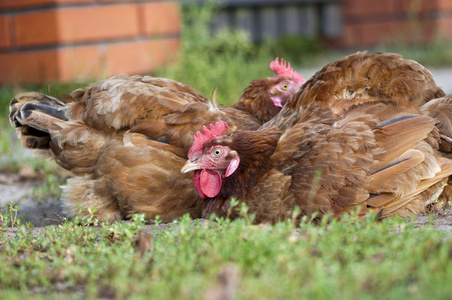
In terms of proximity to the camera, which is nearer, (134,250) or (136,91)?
(134,250)

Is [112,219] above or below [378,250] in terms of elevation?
below

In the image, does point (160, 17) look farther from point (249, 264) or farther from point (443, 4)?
point (249, 264)

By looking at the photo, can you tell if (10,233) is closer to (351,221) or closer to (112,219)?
(112,219)

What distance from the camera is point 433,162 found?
3236mm

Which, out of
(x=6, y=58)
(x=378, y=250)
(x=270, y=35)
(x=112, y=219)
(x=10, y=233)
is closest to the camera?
(x=378, y=250)

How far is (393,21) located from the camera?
36.6ft

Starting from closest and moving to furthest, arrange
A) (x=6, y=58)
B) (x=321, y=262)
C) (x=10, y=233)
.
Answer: (x=321, y=262) < (x=10, y=233) < (x=6, y=58)

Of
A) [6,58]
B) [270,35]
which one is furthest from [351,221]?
[270,35]

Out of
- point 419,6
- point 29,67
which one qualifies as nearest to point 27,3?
point 29,67

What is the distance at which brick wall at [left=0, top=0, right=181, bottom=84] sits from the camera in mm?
6672

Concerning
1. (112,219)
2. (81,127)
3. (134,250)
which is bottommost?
(112,219)

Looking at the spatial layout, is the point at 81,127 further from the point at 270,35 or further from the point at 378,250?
the point at 270,35

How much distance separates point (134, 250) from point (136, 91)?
4.98 feet

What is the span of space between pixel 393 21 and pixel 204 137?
877cm
